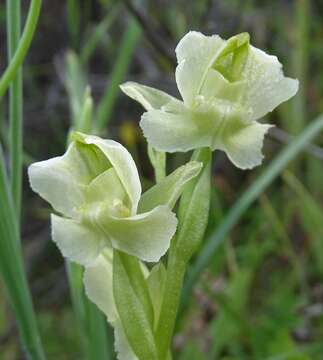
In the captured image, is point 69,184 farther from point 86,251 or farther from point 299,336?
point 299,336

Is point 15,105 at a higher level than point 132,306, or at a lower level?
higher

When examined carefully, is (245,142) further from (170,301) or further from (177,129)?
(170,301)

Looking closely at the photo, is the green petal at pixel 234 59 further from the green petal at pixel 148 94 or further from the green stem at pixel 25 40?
the green stem at pixel 25 40

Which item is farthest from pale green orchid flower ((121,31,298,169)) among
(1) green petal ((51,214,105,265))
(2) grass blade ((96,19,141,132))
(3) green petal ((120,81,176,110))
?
(2) grass blade ((96,19,141,132))

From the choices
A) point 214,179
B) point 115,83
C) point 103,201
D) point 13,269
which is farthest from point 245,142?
point 214,179

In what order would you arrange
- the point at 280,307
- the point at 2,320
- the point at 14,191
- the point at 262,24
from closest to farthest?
the point at 14,191, the point at 280,307, the point at 2,320, the point at 262,24

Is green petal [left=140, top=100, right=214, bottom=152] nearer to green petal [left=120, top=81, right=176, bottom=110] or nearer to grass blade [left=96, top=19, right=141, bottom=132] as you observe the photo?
green petal [left=120, top=81, right=176, bottom=110]

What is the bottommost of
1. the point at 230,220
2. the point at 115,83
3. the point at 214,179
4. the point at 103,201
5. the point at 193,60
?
the point at 214,179

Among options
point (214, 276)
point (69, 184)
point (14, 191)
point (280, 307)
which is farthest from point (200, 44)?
point (214, 276)
